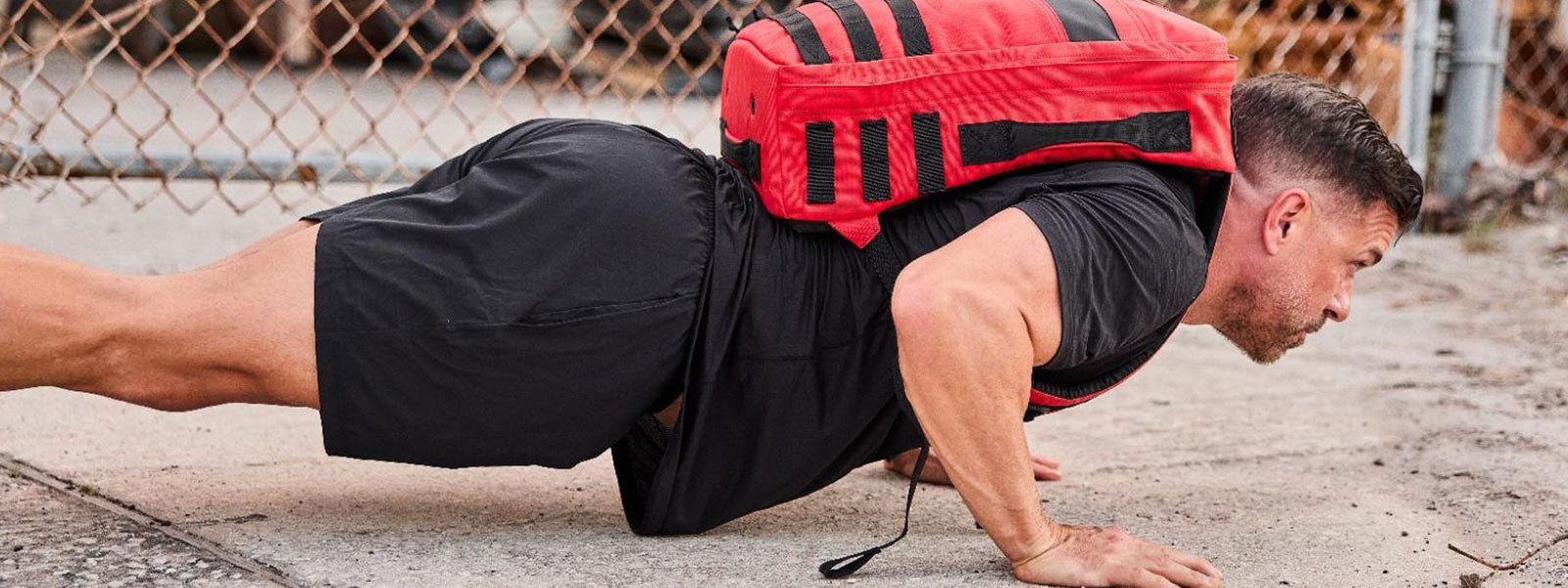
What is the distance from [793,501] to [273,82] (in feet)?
22.0

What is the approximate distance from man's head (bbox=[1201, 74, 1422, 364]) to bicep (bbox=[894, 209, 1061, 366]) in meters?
0.49

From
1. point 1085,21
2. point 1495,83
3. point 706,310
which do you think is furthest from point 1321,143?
point 1495,83

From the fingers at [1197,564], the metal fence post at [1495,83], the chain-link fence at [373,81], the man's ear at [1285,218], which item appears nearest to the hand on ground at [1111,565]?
the fingers at [1197,564]

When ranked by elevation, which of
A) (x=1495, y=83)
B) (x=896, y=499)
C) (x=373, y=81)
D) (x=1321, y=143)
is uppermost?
(x=1321, y=143)

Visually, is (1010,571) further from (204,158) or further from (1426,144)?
(1426,144)

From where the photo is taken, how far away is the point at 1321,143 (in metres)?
2.20

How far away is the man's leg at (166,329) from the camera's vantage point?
1958 mm

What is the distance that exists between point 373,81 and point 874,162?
7.48 meters

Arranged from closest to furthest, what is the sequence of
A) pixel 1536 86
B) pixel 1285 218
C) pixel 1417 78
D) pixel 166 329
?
1. pixel 166 329
2. pixel 1285 218
3. pixel 1417 78
4. pixel 1536 86

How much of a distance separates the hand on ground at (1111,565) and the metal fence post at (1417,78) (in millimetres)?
3570

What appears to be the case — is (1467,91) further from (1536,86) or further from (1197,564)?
(1197,564)

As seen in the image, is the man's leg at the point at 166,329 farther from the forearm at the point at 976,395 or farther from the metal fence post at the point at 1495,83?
the metal fence post at the point at 1495,83

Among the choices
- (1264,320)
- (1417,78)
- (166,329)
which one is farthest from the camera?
(1417,78)

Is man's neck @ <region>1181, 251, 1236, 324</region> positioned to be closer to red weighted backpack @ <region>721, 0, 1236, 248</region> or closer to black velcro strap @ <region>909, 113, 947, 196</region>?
red weighted backpack @ <region>721, 0, 1236, 248</region>
